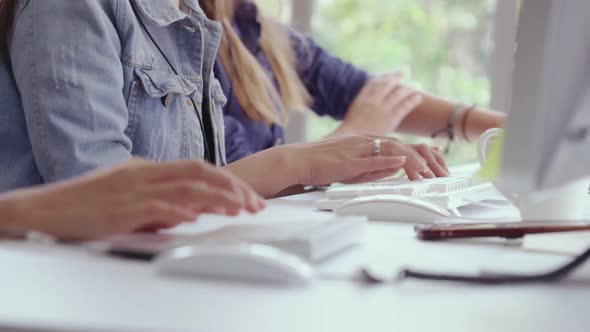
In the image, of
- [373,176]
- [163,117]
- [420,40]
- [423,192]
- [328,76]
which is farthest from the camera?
[420,40]

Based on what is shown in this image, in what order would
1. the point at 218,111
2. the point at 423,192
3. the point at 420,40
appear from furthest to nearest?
the point at 420,40 → the point at 218,111 → the point at 423,192

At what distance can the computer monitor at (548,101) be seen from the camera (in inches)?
22.8

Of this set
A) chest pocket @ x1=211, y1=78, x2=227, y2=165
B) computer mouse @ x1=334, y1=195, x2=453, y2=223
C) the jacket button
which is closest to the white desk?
computer mouse @ x1=334, y1=195, x2=453, y2=223

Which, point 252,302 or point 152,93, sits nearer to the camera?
point 252,302

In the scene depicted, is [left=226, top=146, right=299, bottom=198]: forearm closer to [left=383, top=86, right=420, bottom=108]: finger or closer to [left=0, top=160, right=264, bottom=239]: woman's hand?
[left=0, top=160, right=264, bottom=239]: woman's hand

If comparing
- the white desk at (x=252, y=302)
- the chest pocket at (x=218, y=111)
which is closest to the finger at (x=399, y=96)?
the chest pocket at (x=218, y=111)

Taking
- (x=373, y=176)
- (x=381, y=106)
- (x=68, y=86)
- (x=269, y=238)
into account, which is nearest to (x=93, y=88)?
(x=68, y=86)

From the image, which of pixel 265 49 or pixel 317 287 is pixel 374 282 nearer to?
pixel 317 287

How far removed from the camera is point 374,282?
1.70ft

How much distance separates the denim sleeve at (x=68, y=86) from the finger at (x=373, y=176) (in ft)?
1.06

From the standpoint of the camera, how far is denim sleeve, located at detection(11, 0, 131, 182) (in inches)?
38.4

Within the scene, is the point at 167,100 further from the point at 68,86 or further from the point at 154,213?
the point at 154,213

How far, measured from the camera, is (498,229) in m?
0.68

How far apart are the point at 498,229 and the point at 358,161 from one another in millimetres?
380
